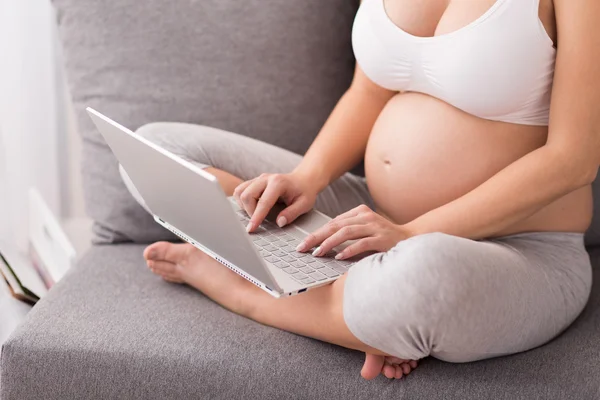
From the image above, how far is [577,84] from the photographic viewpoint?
3.55ft

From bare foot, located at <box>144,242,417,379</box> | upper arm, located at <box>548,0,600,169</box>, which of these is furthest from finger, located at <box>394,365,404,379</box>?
upper arm, located at <box>548,0,600,169</box>

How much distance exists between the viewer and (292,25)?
5.20 ft

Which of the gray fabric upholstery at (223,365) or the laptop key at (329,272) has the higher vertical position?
the laptop key at (329,272)

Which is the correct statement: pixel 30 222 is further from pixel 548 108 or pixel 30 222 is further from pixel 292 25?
pixel 548 108

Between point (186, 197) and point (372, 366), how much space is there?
Result: 0.34 metres

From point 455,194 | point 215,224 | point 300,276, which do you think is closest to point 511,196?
point 455,194

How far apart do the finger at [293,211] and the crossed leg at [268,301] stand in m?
0.11

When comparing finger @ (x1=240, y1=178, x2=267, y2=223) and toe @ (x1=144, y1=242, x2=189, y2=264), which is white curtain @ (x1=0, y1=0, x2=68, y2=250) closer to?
toe @ (x1=144, y1=242, x2=189, y2=264)

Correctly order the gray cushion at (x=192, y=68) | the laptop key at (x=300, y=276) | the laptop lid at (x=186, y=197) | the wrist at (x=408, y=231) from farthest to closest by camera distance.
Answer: the gray cushion at (x=192, y=68)
the wrist at (x=408, y=231)
the laptop key at (x=300, y=276)
the laptop lid at (x=186, y=197)

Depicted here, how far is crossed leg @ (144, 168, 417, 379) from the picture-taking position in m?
1.09

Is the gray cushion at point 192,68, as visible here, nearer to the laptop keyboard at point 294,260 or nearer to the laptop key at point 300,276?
the laptop keyboard at point 294,260

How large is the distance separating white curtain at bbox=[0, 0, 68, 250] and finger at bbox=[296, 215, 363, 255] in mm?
871

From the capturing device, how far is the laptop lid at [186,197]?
93 centimetres

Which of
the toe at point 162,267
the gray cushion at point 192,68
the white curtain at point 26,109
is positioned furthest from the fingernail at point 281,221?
the white curtain at point 26,109
